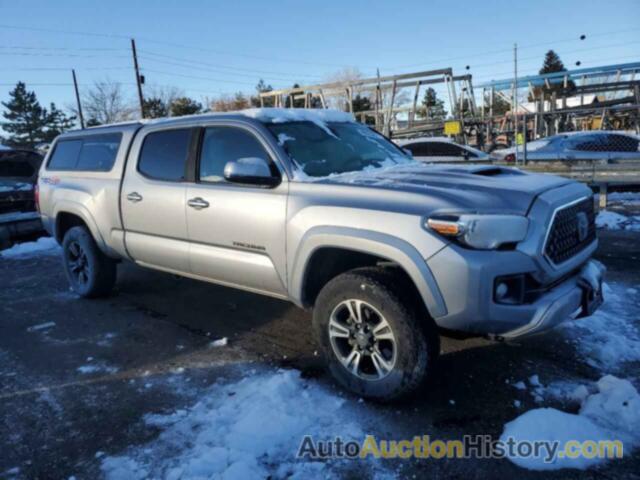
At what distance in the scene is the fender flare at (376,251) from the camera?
2619 mm

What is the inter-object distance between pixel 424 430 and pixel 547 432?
0.65 m

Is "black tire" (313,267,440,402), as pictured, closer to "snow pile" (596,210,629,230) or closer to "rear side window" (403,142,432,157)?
"snow pile" (596,210,629,230)

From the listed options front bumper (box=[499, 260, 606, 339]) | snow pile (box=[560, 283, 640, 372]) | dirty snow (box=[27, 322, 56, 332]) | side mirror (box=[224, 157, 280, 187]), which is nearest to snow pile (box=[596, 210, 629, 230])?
snow pile (box=[560, 283, 640, 372])

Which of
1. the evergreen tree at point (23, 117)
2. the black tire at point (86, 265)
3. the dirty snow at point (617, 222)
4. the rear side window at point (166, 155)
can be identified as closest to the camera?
the rear side window at point (166, 155)

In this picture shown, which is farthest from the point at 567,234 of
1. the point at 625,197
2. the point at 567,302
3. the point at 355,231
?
the point at 625,197

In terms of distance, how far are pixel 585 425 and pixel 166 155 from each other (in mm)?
3749

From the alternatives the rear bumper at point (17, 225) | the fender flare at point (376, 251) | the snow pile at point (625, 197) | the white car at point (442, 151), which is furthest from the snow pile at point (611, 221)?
the rear bumper at point (17, 225)

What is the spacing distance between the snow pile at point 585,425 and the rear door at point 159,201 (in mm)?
2846

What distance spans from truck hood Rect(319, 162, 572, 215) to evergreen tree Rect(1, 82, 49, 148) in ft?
184

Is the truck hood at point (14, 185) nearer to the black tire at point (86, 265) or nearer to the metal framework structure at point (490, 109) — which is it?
the black tire at point (86, 265)

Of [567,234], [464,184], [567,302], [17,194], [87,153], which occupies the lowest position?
[567,302]

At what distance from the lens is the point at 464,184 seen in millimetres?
2971

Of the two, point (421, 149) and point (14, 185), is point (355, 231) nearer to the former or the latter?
point (14, 185)

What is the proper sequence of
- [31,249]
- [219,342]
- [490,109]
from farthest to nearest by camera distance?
[490,109] → [31,249] → [219,342]
